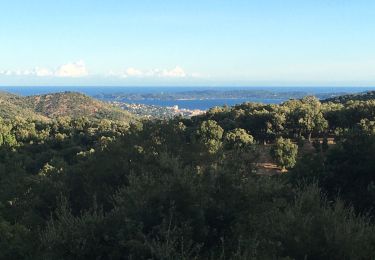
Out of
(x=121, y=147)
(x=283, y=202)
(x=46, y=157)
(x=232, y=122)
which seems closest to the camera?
(x=283, y=202)

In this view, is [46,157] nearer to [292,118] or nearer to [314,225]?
[292,118]

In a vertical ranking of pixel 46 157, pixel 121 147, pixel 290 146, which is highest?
pixel 121 147

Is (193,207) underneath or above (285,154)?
above

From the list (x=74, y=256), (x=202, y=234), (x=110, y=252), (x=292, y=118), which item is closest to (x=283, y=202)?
(x=202, y=234)

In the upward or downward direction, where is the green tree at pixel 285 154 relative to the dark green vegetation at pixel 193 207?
downward

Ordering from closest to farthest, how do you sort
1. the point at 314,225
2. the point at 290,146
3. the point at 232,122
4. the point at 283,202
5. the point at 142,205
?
the point at 314,225
the point at 142,205
the point at 283,202
the point at 290,146
the point at 232,122

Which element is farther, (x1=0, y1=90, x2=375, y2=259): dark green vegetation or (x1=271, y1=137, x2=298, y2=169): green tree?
(x1=271, y1=137, x2=298, y2=169): green tree

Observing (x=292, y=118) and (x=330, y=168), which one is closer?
(x=330, y=168)

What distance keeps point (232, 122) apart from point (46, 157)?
3212 centimetres

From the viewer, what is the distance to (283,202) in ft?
53.3

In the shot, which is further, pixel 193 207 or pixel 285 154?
pixel 285 154

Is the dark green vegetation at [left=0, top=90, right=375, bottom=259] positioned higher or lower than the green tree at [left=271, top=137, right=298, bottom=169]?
higher

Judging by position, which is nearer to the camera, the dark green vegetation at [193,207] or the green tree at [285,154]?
the dark green vegetation at [193,207]

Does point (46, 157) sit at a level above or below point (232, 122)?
below
